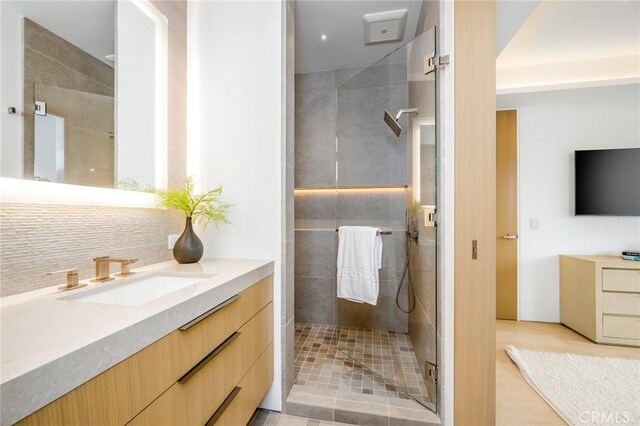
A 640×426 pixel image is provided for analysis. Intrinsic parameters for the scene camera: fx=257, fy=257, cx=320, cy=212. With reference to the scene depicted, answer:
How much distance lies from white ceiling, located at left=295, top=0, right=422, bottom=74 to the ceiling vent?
0.04 m

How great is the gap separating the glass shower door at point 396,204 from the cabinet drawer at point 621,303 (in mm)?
1936

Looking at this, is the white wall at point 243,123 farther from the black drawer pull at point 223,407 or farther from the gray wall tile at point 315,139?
the gray wall tile at point 315,139

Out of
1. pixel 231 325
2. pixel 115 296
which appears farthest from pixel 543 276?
pixel 115 296

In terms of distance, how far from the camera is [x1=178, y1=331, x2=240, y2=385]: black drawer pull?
0.80 metres

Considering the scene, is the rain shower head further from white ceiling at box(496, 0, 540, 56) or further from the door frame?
the door frame

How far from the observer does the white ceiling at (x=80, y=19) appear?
938 millimetres

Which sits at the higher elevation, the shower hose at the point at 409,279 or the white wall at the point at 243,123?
the white wall at the point at 243,123

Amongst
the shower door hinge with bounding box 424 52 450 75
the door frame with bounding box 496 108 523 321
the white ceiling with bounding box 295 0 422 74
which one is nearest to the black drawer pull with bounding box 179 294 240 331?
the shower door hinge with bounding box 424 52 450 75

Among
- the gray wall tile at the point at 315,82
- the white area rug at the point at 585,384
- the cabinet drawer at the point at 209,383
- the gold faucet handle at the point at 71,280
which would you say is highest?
the gray wall tile at the point at 315,82

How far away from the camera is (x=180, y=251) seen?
1.39 meters

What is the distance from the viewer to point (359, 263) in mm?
1899

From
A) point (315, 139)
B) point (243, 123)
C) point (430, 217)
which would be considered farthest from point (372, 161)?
point (243, 123)

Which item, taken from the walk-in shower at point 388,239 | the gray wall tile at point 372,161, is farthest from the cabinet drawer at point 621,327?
the gray wall tile at point 372,161

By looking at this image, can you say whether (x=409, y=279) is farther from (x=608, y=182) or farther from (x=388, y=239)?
(x=608, y=182)
